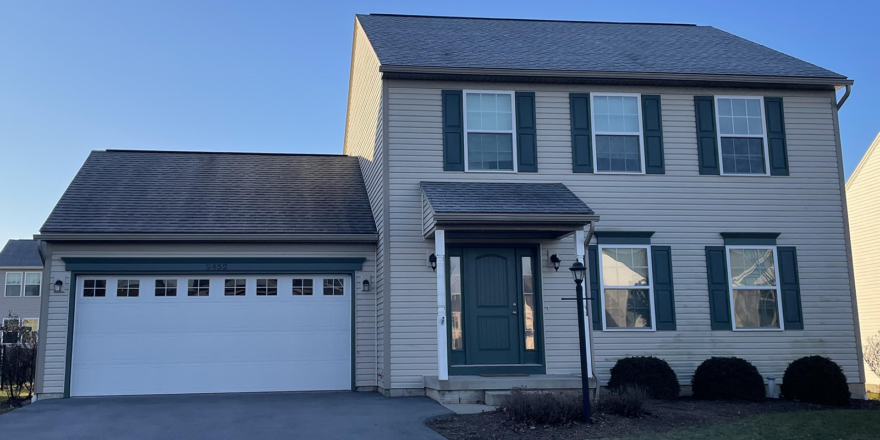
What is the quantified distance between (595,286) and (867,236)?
11405 mm

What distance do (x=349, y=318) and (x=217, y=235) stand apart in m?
2.58

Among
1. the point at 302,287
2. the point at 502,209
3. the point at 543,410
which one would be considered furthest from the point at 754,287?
the point at 302,287

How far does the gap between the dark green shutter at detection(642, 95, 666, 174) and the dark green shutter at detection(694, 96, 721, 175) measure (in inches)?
26.8

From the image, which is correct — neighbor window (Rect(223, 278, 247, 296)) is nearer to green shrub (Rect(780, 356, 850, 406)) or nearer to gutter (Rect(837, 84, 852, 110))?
green shrub (Rect(780, 356, 850, 406))

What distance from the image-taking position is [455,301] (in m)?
11.7

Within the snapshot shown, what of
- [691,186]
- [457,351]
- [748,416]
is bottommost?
[748,416]

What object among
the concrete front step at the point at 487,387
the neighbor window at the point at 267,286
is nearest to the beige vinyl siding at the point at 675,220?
the concrete front step at the point at 487,387

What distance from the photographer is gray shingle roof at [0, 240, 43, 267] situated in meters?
32.0

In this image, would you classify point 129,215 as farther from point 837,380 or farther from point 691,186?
point 837,380

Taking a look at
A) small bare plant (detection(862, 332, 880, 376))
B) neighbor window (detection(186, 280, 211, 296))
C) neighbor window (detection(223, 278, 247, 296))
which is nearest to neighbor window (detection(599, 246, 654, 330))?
neighbor window (detection(223, 278, 247, 296))

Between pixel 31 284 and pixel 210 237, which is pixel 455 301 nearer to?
pixel 210 237

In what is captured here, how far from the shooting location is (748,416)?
9633mm

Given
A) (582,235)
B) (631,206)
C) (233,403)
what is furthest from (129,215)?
(631,206)

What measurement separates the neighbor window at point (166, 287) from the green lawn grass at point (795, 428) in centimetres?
804
